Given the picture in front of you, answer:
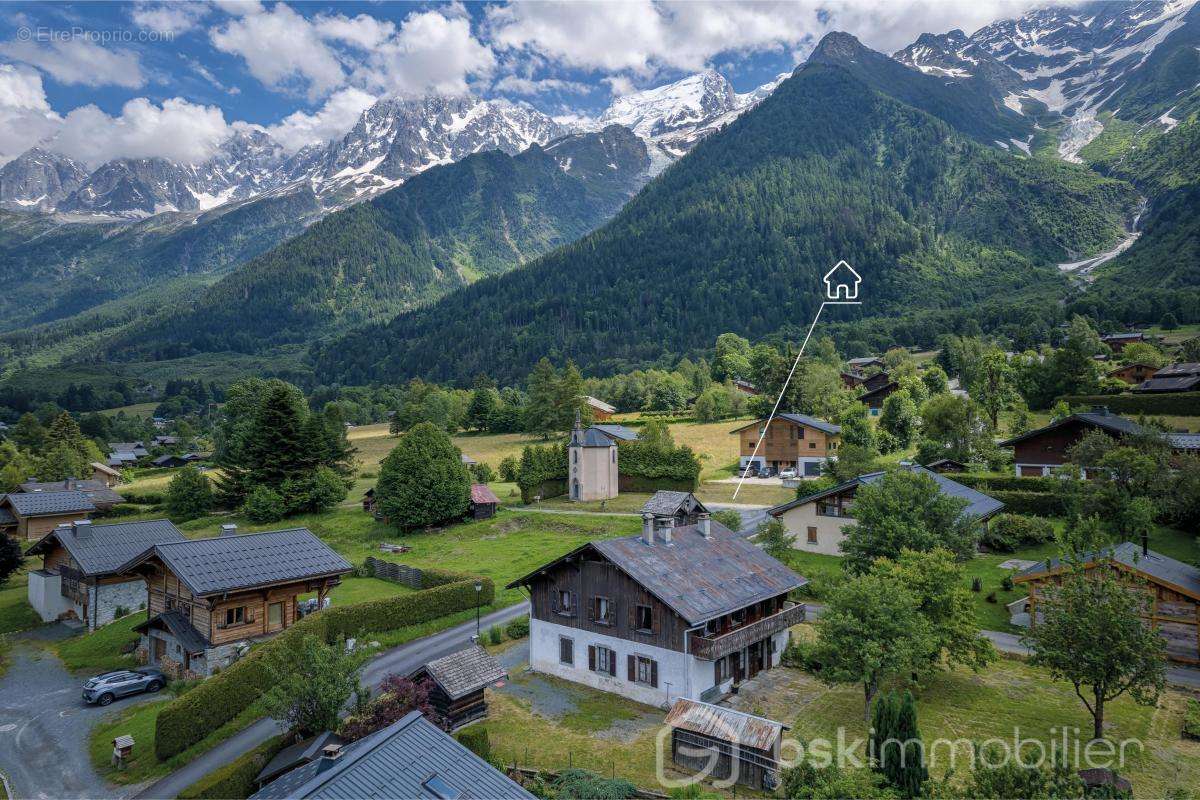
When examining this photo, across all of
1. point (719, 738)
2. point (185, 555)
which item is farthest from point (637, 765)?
point (185, 555)

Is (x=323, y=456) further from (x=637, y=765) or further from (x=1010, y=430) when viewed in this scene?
(x=1010, y=430)

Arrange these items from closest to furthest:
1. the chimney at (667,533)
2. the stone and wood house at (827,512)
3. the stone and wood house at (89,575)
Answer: the chimney at (667,533) → the stone and wood house at (89,575) → the stone and wood house at (827,512)

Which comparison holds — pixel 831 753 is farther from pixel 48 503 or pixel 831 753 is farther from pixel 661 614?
pixel 48 503

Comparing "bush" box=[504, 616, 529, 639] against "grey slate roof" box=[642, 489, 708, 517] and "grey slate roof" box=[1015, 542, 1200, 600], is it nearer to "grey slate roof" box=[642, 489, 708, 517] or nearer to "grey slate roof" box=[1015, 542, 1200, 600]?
"grey slate roof" box=[642, 489, 708, 517]

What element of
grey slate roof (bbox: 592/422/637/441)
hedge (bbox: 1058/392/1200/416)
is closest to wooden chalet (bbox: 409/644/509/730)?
grey slate roof (bbox: 592/422/637/441)

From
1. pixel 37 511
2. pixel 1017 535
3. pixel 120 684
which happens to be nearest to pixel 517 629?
pixel 120 684

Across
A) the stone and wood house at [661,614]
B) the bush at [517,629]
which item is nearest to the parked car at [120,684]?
the bush at [517,629]

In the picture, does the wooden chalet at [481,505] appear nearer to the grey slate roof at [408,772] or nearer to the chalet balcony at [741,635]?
the chalet balcony at [741,635]
